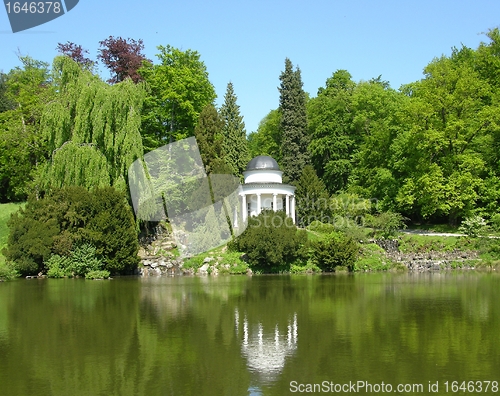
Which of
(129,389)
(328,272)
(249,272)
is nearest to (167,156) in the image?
(249,272)

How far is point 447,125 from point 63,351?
3190 centimetres

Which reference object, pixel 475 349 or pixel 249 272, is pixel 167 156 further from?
pixel 475 349

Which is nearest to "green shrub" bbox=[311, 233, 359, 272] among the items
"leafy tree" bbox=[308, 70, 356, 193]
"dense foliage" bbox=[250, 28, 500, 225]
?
"dense foliage" bbox=[250, 28, 500, 225]

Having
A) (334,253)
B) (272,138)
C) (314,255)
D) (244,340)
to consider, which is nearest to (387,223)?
(334,253)

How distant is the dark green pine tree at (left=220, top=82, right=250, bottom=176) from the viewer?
47.2 meters

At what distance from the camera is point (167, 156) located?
39.6 meters

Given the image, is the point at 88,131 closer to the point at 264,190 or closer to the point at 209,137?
the point at 209,137

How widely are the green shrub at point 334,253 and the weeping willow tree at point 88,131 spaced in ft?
37.5

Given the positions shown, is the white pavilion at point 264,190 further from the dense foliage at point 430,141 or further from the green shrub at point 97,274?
the green shrub at point 97,274

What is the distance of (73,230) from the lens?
28.9 meters

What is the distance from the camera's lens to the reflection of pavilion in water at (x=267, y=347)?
10094 mm

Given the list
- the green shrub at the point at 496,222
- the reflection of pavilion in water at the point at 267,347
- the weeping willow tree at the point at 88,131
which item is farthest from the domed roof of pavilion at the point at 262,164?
the reflection of pavilion in water at the point at 267,347

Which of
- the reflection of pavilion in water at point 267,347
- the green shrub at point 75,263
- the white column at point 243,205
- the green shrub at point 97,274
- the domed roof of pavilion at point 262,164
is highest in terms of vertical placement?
the domed roof of pavilion at point 262,164

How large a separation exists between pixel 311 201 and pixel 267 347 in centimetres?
2754
